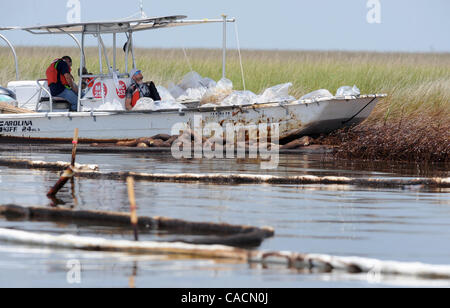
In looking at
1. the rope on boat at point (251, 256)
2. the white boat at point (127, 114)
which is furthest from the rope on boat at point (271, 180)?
the white boat at point (127, 114)

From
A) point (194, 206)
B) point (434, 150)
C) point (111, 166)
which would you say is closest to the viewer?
point (194, 206)

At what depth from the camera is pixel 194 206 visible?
11.1 metres

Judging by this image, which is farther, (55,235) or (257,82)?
(257,82)

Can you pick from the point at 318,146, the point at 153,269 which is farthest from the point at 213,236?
the point at 318,146

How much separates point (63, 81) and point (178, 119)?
2287mm

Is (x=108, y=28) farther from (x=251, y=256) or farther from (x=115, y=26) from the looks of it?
(x=251, y=256)

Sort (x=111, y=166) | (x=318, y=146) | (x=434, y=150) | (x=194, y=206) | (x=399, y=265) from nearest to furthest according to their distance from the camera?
(x=399, y=265), (x=194, y=206), (x=111, y=166), (x=434, y=150), (x=318, y=146)

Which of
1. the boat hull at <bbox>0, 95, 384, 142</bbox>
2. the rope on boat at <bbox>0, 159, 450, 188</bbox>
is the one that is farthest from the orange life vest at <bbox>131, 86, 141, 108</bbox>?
the rope on boat at <bbox>0, 159, 450, 188</bbox>

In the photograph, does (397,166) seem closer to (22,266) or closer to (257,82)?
(22,266)

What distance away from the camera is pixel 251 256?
8188 millimetres

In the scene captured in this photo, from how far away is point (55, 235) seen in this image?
9172 mm

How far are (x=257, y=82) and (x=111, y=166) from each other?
13.1 meters

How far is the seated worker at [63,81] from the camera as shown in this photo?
19.1m

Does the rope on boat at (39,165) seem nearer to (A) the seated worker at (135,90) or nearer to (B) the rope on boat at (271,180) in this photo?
(B) the rope on boat at (271,180)
